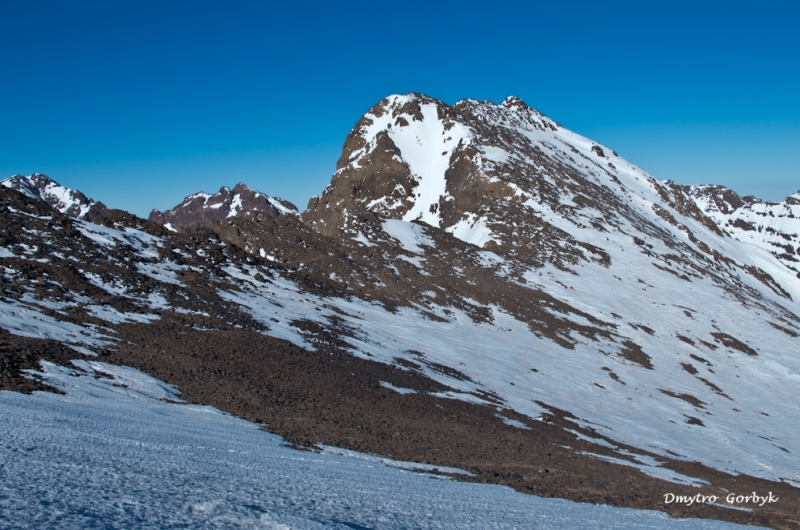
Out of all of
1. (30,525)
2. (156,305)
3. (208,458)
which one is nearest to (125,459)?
(208,458)

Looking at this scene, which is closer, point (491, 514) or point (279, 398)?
point (491, 514)

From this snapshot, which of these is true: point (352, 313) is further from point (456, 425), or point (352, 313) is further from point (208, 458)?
point (208, 458)

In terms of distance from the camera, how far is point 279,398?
16.3 m

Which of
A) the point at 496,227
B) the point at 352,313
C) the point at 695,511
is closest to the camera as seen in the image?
the point at 695,511

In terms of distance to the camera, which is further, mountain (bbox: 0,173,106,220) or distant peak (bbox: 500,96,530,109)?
distant peak (bbox: 500,96,530,109)

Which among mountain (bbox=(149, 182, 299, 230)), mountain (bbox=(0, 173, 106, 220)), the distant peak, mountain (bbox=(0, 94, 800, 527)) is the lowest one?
mountain (bbox=(0, 94, 800, 527))

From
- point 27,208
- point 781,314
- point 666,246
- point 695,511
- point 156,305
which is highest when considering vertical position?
point 666,246

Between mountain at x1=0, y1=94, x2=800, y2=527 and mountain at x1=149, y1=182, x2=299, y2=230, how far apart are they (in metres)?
81.3

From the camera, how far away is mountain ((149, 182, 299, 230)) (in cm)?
14850

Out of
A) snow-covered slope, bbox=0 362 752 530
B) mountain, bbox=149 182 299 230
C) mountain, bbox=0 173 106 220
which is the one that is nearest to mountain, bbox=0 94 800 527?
snow-covered slope, bbox=0 362 752 530

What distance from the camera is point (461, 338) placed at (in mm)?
33625

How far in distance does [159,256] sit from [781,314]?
76485 millimetres

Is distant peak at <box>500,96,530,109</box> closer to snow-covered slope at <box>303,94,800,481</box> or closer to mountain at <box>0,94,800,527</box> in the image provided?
snow-covered slope at <box>303,94,800,481</box>

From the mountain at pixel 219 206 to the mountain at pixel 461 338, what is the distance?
81324mm
